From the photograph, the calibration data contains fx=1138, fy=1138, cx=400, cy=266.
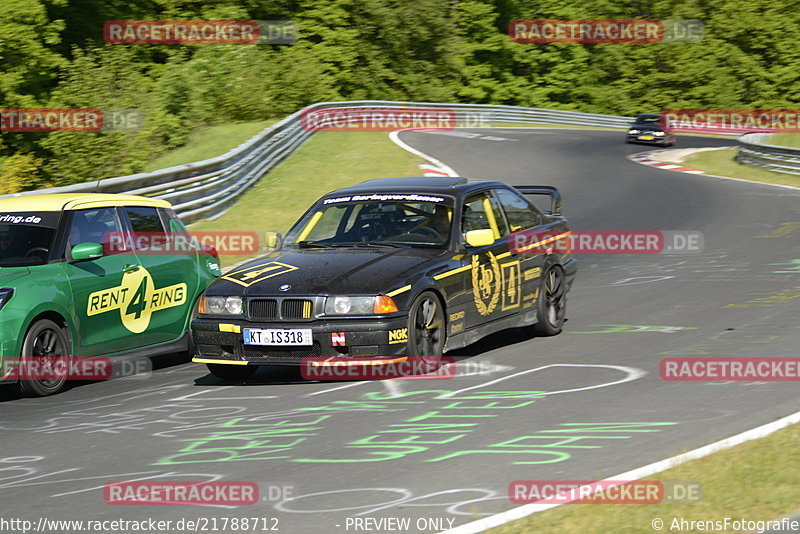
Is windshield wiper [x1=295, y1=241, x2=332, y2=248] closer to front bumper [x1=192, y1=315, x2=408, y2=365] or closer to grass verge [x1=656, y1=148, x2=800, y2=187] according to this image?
front bumper [x1=192, y1=315, x2=408, y2=365]

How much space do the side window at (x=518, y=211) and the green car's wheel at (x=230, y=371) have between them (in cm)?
289

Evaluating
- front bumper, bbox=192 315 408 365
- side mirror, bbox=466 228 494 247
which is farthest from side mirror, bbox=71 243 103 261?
side mirror, bbox=466 228 494 247

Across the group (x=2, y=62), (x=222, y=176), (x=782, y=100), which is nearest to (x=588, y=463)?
(x=222, y=176)

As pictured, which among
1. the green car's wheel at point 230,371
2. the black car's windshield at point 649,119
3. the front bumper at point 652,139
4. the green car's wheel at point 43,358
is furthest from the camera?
the black car's windshield at point 649,119

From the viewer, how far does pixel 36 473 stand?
255 inches

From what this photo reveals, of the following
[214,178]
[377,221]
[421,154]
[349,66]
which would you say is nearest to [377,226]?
[377,221]

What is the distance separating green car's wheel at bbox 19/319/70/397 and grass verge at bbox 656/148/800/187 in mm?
21997

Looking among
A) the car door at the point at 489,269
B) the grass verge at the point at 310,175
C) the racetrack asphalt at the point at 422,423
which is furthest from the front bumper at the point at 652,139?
the car door at the point at 489,269

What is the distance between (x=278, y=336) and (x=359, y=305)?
2.19 feet

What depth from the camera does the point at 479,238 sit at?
9477 mm

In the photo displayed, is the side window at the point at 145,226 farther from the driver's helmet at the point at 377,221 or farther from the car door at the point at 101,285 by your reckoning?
the driver's helmet at the point at 377,221

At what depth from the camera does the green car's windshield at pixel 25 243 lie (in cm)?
949

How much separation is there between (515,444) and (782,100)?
3147 inches

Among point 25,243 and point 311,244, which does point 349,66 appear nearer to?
point 311,244
